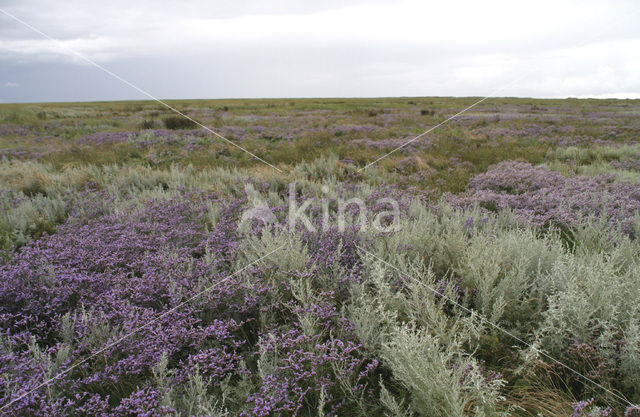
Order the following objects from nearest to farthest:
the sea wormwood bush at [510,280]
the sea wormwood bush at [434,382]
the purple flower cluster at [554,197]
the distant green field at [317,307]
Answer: the sea wormwood bush at [434,382] < the distant green field at [317,307] < the sea wormwood bush at [510,280] < the purple flower cluster at [554,197]

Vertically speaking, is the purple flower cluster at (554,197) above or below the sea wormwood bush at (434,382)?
above

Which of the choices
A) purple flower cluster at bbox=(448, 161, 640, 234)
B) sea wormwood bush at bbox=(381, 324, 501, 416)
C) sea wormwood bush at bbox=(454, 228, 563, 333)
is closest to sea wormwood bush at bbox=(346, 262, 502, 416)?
sea wormwood bush at bbox=(381, 324, 501, 416)

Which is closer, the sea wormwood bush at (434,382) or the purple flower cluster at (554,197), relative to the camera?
the sea wormwood bush at (434,382)

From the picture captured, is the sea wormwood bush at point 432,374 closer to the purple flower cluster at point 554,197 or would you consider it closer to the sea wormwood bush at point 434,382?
the sea wormwood bush at point 434,382

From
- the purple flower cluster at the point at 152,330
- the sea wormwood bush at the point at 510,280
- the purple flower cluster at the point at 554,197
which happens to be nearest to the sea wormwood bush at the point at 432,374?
the purple flower cluster at the point at 152,330

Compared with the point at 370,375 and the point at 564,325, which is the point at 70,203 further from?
the point at 564,325

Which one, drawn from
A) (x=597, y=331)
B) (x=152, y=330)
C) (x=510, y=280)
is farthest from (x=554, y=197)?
(x=152, y=330)

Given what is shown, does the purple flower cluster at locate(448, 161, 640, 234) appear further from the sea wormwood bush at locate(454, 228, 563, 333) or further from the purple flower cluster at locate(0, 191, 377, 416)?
the purple flower cluster at locate(0, 191, 377, 416)

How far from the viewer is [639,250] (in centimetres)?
387

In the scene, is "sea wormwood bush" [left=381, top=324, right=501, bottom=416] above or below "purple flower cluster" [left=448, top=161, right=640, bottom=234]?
below

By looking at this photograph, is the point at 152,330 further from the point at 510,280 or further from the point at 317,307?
the point at 510,280

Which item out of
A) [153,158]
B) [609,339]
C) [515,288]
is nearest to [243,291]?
[515,288]

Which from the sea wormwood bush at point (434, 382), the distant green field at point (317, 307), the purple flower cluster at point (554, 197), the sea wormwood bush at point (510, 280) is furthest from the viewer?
the purple flower cluster at point (554, 197)

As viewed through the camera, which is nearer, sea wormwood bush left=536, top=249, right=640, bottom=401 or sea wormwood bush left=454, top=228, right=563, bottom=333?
sea wormwood bush left=536, top=249, right=640, bottom=401
